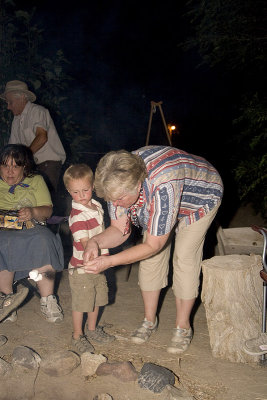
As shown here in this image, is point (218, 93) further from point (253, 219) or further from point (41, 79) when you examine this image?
point (41, 79)

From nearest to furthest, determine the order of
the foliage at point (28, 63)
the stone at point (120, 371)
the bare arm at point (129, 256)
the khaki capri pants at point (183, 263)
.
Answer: the bare arm at point (129, 256)
the stone at point (120, 371)
the khaki capri pants at point (183, 263)
the foliage at point (28, 63)

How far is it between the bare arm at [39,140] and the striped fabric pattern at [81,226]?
160 cm

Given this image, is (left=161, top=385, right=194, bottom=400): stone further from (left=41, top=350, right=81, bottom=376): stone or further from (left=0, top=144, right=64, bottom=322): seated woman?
(left=0, top=144, right=64, bottom=322): seated woman

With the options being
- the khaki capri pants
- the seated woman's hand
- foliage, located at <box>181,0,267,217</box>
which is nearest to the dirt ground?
the khaki capri pants

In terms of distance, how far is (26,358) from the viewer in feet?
8.66

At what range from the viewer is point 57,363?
8.50 ft

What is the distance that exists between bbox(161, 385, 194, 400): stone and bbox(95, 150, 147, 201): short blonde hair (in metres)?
1.23

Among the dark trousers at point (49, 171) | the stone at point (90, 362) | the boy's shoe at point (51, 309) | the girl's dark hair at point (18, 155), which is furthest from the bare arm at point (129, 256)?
the dark trousers at point (49, 171)

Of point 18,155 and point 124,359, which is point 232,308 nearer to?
point 124,359

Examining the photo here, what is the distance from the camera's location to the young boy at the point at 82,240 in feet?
9.22

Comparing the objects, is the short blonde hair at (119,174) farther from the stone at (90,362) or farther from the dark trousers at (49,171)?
the dark trousers at (49,171)

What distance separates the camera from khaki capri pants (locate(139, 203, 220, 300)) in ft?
9.02

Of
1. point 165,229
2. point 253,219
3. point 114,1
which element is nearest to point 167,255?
point 165,229

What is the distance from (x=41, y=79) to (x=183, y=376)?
200 inches
